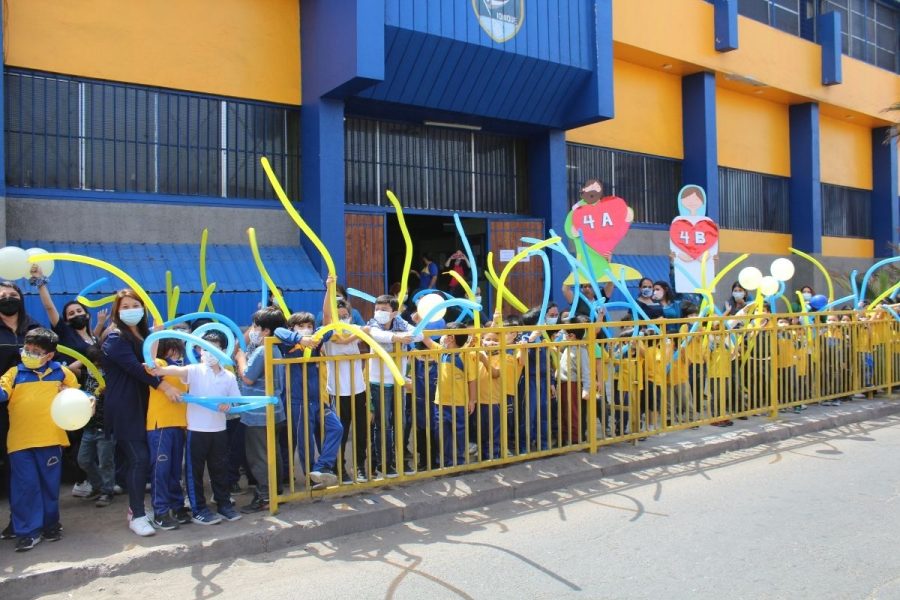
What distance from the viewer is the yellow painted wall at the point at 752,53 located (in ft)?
49.4

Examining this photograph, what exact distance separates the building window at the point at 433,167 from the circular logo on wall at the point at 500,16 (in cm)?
208

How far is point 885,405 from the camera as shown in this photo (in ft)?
32.3

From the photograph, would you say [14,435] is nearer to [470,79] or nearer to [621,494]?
[621,494]

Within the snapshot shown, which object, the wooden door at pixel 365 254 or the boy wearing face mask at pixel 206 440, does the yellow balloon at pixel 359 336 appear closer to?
the boy wearing face mask at pixel 206 440

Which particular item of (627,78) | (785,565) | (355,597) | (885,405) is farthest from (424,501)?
(627,78)

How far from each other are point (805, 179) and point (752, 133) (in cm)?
218

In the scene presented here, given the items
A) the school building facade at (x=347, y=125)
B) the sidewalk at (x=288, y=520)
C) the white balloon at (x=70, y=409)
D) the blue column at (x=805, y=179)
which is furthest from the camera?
the blue column at (x=805, y=179)

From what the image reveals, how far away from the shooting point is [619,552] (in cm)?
469

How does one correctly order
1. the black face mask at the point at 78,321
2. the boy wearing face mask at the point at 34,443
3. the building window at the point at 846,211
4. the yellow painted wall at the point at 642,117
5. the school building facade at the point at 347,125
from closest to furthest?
the boy wearing face mask at the point at 34,443 → the black face mask at the point at 78,321 → the school building facade at the point at 347,125 → the yellow painted wall at the point at 642,117 → the building window at the point at 846,211

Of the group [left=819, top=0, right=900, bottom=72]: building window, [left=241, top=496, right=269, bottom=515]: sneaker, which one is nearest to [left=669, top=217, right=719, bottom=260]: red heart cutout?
[left=241, top=496, right=269, bottom=515]: sneaker

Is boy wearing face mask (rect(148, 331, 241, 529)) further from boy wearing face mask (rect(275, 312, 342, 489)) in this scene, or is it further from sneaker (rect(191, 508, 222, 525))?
boy wearing face mask (rect(275, 312, 342, 489))

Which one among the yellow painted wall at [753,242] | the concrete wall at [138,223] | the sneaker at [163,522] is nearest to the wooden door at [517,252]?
the concrete wall at [138,223]

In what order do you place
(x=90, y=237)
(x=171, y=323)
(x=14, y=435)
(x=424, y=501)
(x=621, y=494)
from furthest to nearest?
(x=90, y=237) < (x=621, y=494) < (x=424, y=501) < (x=171, y=323) < (x=14, y=435)

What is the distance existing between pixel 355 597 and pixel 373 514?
1.26 meters
